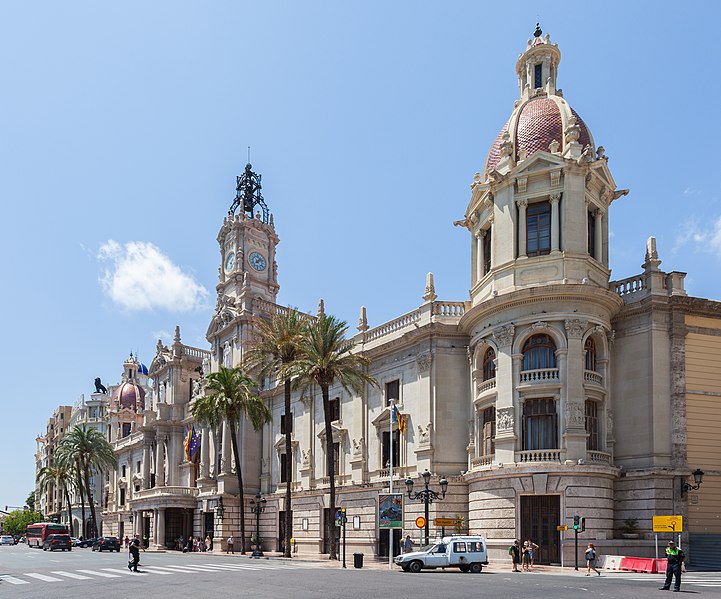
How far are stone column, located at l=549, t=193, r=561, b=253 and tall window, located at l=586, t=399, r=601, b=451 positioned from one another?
824 cm

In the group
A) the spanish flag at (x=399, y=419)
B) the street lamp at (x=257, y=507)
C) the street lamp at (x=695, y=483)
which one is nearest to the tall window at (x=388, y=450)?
the spanish flag at (x=399, y=419)

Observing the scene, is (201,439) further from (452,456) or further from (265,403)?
(452,456)

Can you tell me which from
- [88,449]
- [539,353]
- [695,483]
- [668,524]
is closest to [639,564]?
[668,524]

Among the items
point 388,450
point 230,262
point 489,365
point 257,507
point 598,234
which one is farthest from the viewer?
point 230,262

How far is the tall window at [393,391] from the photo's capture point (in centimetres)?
5238

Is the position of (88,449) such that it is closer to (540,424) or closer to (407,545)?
(407,545)

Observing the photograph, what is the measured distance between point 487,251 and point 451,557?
18.8 metres

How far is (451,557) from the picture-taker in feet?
122

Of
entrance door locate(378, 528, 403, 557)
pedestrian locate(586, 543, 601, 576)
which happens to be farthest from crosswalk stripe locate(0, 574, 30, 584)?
pedestrian locate(586, 543, 601, 576)

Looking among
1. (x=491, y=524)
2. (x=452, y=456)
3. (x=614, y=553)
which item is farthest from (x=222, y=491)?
(x=614, y=553)

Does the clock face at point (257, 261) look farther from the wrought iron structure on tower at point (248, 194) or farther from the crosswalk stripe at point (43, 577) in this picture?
the crosswalk stripe at point (43, 577)

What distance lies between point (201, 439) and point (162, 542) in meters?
10.5

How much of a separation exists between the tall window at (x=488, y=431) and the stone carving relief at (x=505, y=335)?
3.80 meters

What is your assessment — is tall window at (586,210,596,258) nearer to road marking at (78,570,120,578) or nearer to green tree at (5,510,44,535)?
road marking at (78,570,120,578)
